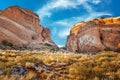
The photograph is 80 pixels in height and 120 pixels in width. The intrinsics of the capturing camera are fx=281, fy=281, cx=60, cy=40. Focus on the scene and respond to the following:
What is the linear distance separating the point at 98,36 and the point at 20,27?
64.3ft

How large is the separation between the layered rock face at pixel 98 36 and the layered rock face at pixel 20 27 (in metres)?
10.4

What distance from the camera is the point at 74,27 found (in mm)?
63219

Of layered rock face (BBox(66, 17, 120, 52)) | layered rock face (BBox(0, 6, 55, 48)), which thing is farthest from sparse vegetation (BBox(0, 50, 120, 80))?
layered rock face (BBox(0, 6, 55, 48))

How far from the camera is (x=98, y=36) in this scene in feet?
178

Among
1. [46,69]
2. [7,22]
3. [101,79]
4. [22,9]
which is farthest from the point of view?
[22,9]

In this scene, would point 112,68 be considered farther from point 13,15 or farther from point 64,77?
point 13,15

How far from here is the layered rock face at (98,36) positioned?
172ft

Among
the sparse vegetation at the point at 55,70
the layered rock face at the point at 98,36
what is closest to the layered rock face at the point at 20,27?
the layered rock face at the point at 98,36

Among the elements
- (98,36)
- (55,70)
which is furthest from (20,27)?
(55,70)

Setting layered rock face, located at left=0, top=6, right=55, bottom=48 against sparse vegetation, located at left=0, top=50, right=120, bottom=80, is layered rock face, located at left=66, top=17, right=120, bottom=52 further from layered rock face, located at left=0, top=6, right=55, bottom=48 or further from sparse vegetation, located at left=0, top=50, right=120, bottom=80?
sparse vegetation, located at left=0, top=50, right=120, bottom=80

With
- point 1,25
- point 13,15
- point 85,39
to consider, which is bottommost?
point 85,39

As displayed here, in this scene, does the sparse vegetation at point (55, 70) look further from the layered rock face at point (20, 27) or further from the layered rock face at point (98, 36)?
the layered rock face at point (20, 27)

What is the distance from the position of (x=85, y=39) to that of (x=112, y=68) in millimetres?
37759

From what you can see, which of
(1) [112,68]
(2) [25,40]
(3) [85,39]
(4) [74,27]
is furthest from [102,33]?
(1) [112,68]
